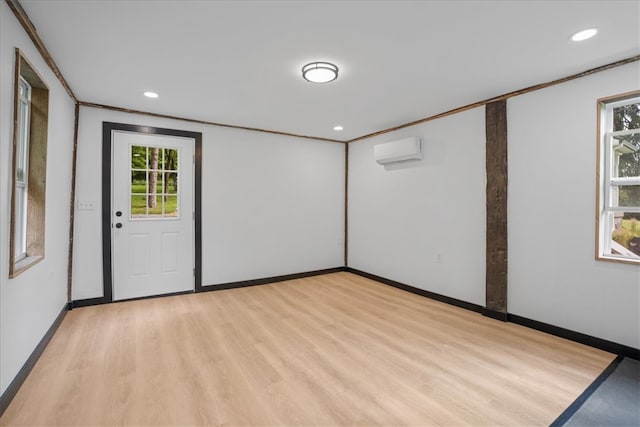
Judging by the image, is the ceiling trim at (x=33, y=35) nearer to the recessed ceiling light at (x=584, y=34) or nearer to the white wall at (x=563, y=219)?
the recessed ceiling light at (x=584, y=34)

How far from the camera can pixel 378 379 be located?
2.11 m

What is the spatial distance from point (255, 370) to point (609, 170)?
331 centimetres

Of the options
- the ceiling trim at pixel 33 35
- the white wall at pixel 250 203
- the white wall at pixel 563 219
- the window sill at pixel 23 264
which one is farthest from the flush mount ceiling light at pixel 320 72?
the window sill at pixel 23 264

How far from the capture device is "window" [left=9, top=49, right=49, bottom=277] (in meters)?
2.27

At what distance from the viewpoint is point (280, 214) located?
190 inches

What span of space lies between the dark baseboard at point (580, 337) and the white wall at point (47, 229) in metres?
4.13

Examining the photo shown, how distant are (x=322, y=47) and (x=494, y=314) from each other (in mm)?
3150

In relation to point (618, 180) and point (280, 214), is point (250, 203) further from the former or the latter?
point (618, 180)

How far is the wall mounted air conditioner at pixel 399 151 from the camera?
4012 millimetres

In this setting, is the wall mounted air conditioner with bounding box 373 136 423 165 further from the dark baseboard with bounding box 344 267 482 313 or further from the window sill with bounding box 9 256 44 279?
the window sill with bounding box 9 256 44 279

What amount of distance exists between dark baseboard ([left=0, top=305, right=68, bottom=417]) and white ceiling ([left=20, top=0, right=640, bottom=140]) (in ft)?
7.58

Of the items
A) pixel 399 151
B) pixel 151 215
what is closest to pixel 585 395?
pixel 399 151

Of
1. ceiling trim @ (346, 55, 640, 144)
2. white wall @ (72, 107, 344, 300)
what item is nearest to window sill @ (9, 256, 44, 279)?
white wall @ (72, 107, 344, 300)

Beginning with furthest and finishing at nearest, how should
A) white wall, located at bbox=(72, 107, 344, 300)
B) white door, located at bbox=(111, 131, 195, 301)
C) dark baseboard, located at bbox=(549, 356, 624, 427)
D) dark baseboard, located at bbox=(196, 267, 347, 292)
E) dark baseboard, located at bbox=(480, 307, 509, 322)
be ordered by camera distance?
dark baseboard, located at bbox=(196, 267, 347, 292), white door, located at bbox=(111, 131, 195, 301), white wall, located at bbox=(72, 107, 344, 300), dark baseboard, located at bbox=(480, 307, 509, 322), dark baseboard, located at bbox=(549, 356, 624, 427)
